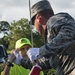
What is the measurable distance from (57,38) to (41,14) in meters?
0.52

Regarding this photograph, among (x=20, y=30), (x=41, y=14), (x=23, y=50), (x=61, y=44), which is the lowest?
(x=20, y=30)

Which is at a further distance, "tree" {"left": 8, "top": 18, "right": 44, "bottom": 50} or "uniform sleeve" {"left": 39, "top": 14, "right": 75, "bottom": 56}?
"tree" {"left": 8, "top": 18, "right": 44, "bottom": 50}

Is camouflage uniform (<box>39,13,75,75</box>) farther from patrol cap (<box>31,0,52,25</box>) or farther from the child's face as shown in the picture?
the child's face

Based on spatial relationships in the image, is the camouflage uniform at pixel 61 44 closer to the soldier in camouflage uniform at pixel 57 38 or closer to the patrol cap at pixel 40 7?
the soldier in camouflage uniform at pixel 57 38

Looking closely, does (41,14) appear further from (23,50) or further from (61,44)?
(23,50)

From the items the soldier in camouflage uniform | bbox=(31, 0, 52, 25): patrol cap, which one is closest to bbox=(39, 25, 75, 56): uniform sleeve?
the soldier in camouflage uniform

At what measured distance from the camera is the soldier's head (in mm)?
4125

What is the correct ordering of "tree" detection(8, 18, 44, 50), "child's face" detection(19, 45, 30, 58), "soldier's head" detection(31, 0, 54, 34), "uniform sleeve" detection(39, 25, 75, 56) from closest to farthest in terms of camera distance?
1. "uniform sleeve" detection(39, 25, 75, 56)
2. "soldier's head" detection(31, 0, 54, 34)
3. "child's face" detection(19, 45, 30, 58)
4. "tree" detection(8, 18, 44, 50)

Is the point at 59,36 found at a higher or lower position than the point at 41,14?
lower

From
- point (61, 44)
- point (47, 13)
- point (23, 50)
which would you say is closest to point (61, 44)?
point (61, 44)

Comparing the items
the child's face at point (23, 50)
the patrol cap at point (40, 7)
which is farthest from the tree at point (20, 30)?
the patrol cap at point (40, 7)

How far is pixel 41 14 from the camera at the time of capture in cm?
416

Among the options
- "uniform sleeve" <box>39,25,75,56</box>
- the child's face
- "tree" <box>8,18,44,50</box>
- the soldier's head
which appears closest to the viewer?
"uniform sleeve" <box>39,25,75,56</box>

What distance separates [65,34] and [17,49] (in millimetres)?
3000
